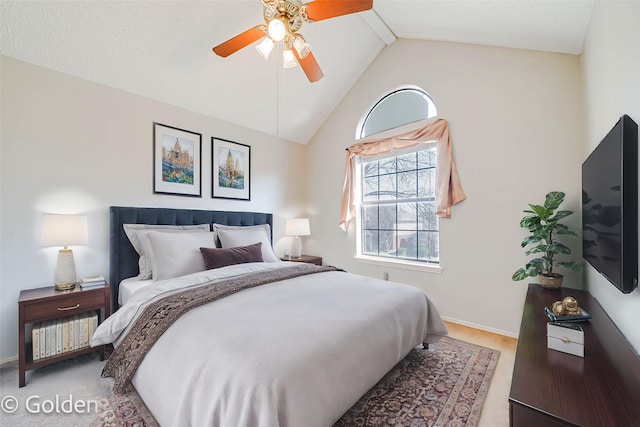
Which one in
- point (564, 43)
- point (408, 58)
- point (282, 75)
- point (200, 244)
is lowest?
point (200, 244)

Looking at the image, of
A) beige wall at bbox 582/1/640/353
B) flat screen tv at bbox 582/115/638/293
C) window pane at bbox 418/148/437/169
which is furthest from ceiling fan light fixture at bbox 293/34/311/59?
window pane at bbox 418/148/437/169

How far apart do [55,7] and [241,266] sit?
244 centimetres

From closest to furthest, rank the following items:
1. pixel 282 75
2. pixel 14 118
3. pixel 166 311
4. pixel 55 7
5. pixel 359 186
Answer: pixel 166 311, pixel 55 7, pixel 14 118, pixel 282 75, pixel 359 186

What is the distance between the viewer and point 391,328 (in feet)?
5.67

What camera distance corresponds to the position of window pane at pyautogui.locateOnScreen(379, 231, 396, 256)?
3.79 metres

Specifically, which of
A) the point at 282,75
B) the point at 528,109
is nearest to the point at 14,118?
the point at 282,75

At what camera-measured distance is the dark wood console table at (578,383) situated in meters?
0.84

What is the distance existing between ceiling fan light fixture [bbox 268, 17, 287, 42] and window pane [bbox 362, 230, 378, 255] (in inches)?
110

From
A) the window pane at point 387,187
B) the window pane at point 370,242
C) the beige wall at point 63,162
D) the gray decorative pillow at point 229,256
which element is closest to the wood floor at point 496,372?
the window pane at point 370,242

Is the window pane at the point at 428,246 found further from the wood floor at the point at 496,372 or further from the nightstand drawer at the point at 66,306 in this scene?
the nightstand drawer at the point at 66,306

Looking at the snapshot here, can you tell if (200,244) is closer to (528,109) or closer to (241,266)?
(241,266)

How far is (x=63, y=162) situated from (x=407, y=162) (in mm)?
3638

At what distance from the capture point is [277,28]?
183 centimetres

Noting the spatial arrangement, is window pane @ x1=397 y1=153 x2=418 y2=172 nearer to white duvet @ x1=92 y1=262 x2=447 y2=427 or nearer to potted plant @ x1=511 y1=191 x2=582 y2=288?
potted plant @ x1=511 y1=191 x2=582 y2=288
